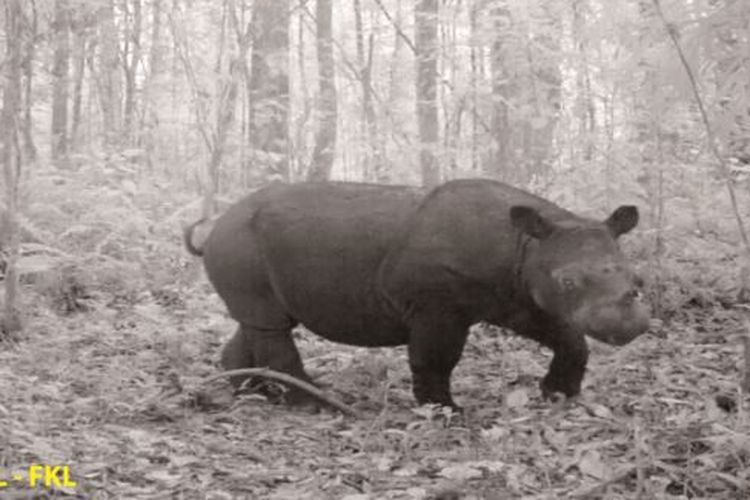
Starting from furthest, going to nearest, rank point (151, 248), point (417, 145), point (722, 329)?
point (417, 145) → point (151, 248) → point (722, 329)

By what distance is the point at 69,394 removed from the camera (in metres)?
6.43

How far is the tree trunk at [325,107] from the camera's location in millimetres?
14570

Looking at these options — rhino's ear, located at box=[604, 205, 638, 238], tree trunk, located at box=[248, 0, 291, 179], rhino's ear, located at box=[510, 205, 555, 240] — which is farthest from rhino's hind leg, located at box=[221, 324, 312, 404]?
tree trunk, located at box=[248, 0, 291, 179]

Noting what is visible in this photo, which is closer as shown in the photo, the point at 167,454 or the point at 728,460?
the point at 728,460

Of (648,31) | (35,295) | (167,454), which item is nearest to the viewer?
(167,454)

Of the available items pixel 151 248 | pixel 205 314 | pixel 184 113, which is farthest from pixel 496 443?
pixel 184 113

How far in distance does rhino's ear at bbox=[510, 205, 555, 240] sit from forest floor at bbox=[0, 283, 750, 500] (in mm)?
1000

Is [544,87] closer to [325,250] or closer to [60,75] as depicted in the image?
[325,250]

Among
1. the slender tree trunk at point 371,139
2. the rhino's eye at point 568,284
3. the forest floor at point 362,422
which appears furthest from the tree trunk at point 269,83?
the rhino's eye at point 568,284

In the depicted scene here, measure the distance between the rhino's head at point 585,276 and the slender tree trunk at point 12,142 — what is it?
4.36 m

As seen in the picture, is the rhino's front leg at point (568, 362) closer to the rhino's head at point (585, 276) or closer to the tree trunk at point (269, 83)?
the rhino's head at point (585, 276)

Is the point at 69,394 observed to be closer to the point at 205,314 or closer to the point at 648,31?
the point at 205,314

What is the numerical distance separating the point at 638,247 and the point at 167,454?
19.3 feet

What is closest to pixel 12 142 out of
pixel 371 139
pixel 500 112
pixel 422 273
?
pixel 422 273
